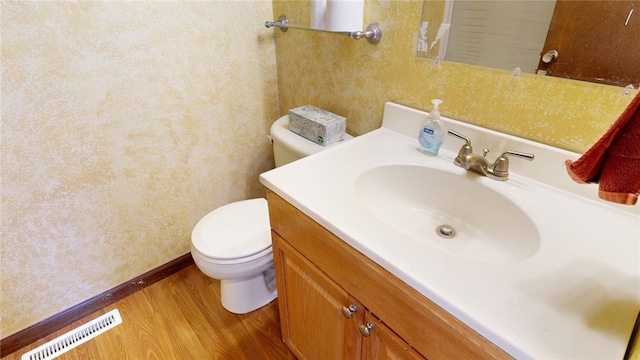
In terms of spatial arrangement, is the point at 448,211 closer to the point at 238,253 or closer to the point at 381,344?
the point at 381,344

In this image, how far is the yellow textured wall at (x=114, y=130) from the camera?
1.07 m

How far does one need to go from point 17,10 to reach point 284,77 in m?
0.97

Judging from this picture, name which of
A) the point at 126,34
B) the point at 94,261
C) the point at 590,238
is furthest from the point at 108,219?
the point at 590,238

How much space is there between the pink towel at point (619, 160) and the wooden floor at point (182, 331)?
121 cm

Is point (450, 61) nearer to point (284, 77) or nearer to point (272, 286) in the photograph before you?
point (284, 77)

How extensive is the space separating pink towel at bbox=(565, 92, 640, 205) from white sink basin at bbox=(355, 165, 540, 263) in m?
0.24

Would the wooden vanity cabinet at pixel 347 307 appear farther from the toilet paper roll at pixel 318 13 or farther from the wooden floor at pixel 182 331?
the toilet paper roll at pixel 318 13

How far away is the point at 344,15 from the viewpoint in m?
1.06

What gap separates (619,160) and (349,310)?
582 mm

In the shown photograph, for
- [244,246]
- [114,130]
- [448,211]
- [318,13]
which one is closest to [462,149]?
[448,211]

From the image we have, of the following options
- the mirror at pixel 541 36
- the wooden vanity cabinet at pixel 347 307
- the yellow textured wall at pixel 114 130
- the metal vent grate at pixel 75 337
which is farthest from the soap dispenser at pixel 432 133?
the metal vent grate at pixel 75 337

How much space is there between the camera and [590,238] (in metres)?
0.67

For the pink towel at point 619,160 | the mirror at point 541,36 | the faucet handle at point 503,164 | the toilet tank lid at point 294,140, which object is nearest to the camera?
the pink towel at point 619,160

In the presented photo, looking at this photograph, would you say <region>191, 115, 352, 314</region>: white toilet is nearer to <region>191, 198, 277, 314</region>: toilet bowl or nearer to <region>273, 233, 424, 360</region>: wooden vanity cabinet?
<region>191, 198, 277, 314</region>: toilet bowl
